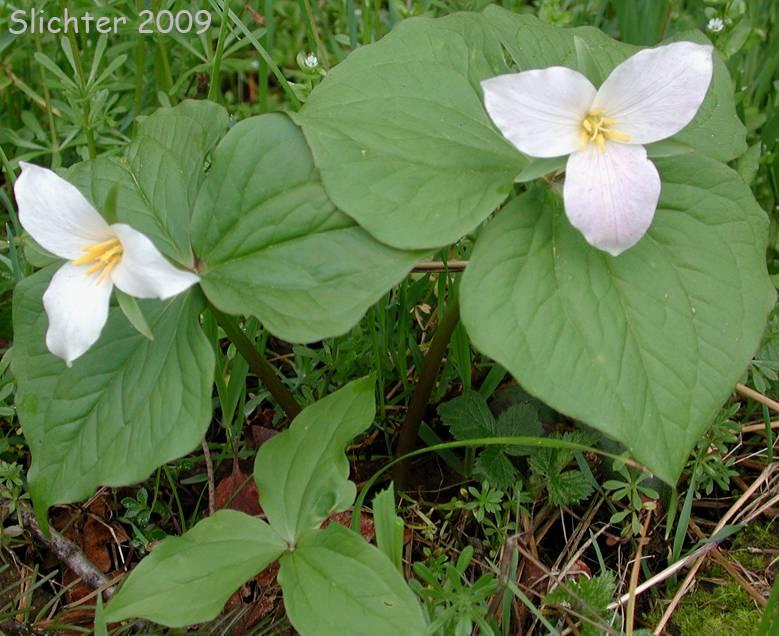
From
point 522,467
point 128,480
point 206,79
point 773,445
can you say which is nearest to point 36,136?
point 206,79

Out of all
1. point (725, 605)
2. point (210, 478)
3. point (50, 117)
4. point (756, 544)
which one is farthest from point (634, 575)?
point (50, 117)

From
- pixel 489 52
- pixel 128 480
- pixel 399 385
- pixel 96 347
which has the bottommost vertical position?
pixel 399 385

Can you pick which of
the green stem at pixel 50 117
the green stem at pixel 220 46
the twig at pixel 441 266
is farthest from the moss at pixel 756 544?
the green stem at pixel 50 117

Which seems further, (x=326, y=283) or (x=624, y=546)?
(x=624, y=546)

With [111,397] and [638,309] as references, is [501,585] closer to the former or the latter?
[638,309]

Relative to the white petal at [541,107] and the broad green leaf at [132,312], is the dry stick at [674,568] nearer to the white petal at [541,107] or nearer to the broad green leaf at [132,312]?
the white petal at [541,107]

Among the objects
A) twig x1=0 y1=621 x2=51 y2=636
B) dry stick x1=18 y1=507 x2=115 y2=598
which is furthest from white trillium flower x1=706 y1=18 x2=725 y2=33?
twig x1=0 y1=621 x2=51 y2=636

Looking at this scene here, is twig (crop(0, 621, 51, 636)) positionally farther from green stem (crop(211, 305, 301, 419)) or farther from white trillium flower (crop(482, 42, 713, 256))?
white trillium flower (crop(482, 42, 713, 256))

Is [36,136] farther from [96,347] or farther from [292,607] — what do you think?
[292,607]
